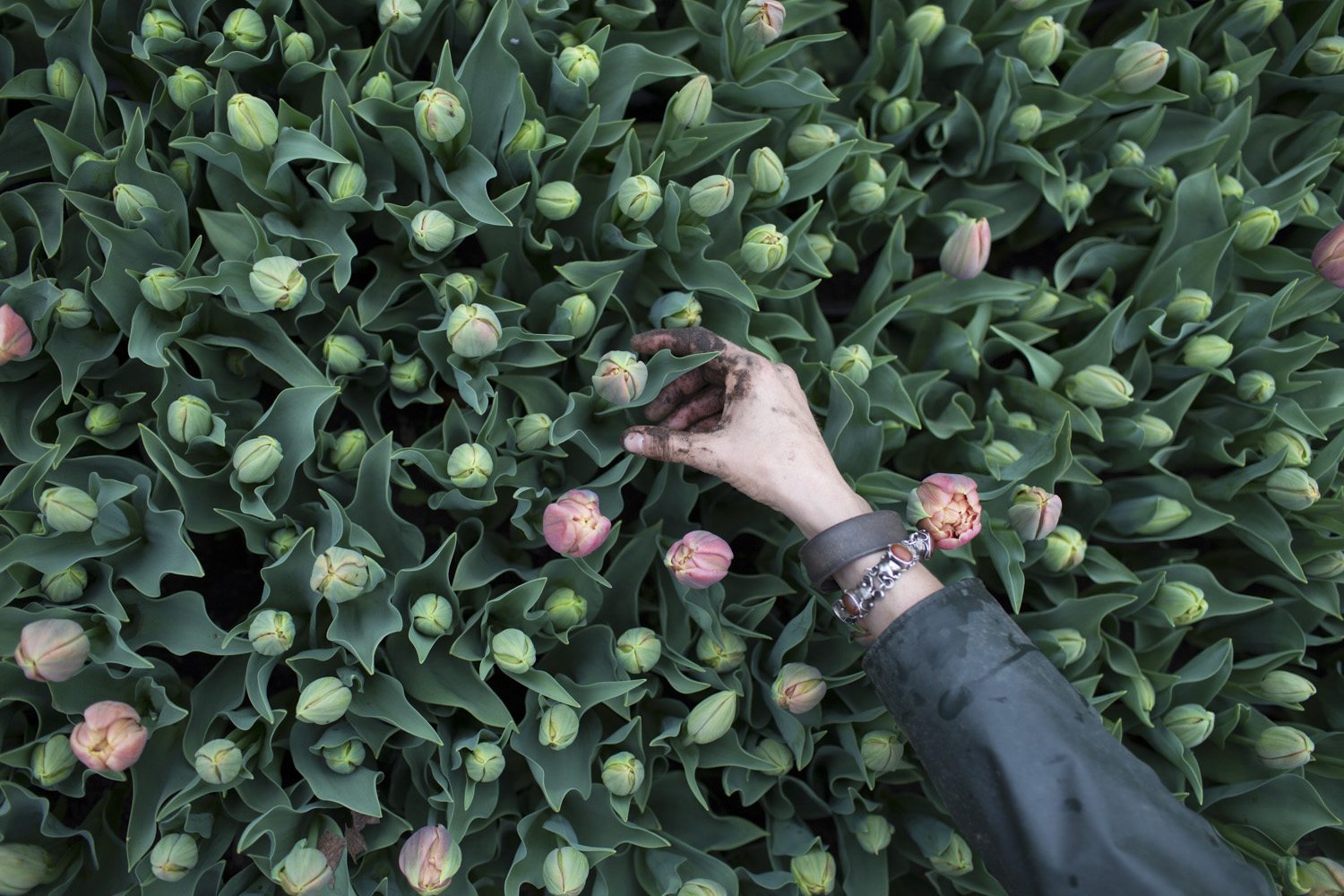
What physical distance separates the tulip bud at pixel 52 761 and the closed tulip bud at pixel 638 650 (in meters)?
0.90

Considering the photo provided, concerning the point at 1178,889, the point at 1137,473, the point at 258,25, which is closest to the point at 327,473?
the point at 258,25

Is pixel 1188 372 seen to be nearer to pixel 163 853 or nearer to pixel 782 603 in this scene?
pixel 782 603

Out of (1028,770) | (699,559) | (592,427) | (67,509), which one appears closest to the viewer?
(1028,770)

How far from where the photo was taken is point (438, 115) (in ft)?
5.13

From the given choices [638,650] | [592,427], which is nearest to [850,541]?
[638,650]

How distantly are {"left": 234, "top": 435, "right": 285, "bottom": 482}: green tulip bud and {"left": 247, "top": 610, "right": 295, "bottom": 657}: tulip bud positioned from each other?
22 centimetres

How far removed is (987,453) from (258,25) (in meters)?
1.61

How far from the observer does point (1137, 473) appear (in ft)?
6.72

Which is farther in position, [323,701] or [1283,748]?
[1283,748]

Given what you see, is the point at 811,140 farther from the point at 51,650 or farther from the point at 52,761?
the point at 52,761

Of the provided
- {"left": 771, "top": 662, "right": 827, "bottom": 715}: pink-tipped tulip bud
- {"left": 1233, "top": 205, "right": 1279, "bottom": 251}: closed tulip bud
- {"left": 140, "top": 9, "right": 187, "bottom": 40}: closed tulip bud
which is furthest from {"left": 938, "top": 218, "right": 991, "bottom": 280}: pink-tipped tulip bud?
{"left": 140, "top": 9, "right": 187, "bottom": 40}: closed tulip bud

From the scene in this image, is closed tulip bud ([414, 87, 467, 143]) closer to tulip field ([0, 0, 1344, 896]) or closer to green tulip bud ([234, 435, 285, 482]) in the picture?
tulip field ([0, 0, 1344, 896])

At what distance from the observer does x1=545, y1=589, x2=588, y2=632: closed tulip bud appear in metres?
1.66

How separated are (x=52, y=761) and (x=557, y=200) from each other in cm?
125
